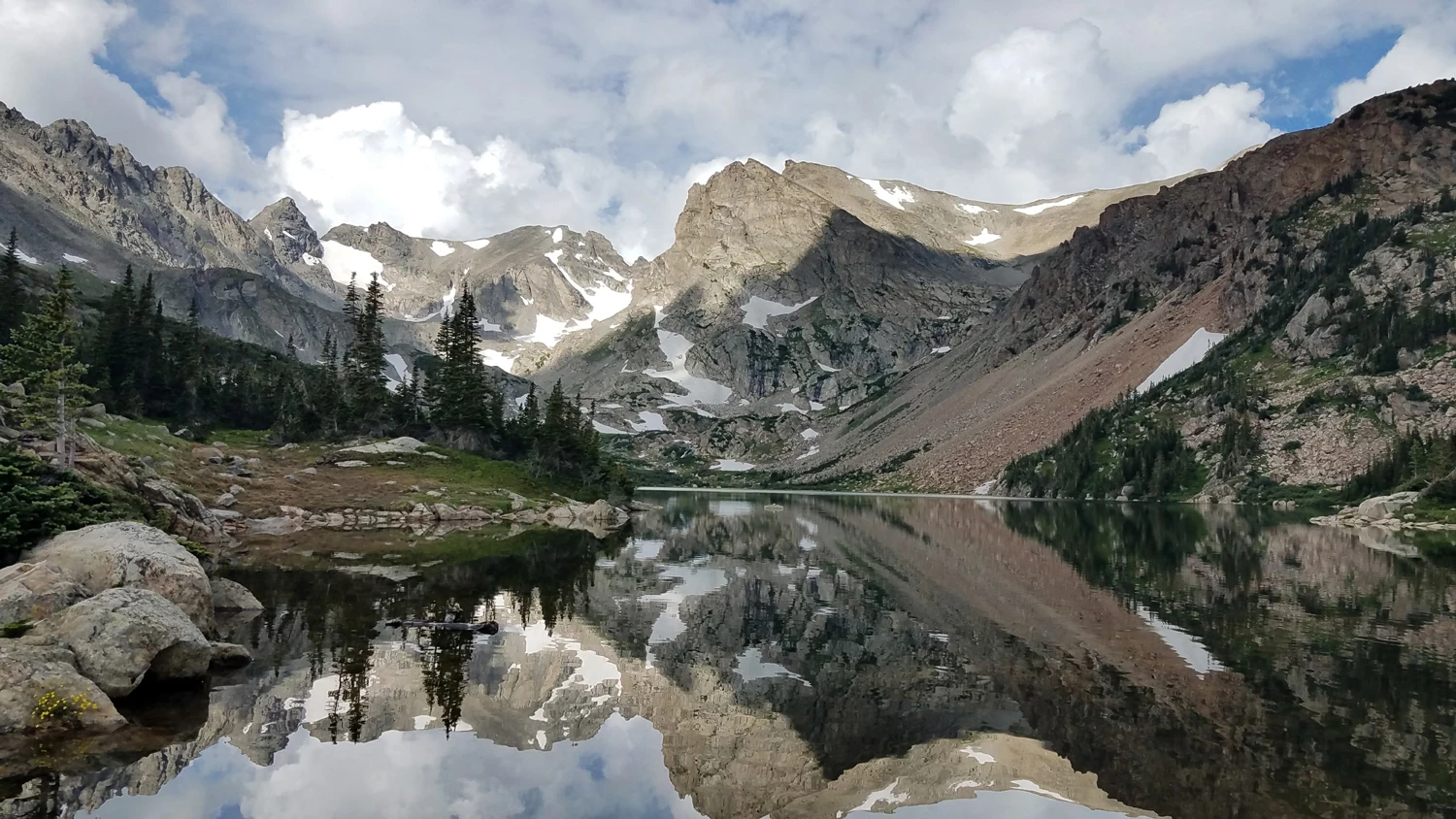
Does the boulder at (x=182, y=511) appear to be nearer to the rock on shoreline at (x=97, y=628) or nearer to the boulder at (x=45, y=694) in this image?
the rock on shoreline at (x=97, y=628)

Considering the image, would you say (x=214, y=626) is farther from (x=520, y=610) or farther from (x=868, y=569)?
(x=868, y=569)

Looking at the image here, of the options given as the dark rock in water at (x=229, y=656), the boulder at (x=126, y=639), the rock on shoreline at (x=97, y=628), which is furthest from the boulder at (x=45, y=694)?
the dark rock in water at (x=229, y=656)

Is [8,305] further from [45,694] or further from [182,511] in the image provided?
[45,694]

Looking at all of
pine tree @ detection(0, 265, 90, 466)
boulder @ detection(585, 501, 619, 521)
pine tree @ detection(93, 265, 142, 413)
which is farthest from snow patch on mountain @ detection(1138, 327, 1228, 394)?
pine tree @ detection(0, 265, 90, 466)

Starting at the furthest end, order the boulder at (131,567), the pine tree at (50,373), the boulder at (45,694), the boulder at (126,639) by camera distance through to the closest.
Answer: the pine tree at (50,373) → the boulder at (131,567) → the boulder at (126,639) → the boulder at (45,694)

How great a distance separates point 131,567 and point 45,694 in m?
7.77

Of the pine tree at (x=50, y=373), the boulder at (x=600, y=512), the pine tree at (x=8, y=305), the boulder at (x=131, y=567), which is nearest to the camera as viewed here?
the boulder at (x=131, y=567)

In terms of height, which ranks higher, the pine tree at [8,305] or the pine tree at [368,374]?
the pine tree at [8,305]

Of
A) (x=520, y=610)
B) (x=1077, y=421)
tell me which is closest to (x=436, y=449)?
(x=520, y=610)

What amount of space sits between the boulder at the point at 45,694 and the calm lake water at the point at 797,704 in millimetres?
1022

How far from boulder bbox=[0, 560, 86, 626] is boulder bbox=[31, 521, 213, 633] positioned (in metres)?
0.94

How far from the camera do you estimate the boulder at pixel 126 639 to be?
61.1 ft

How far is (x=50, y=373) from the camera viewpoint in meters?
44.7

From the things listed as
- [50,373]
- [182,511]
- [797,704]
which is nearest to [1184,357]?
[182,511]
